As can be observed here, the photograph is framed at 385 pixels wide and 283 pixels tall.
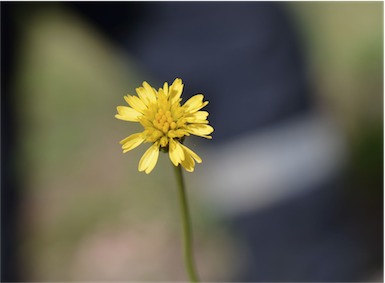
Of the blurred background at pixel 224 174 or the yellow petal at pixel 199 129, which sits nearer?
the yellow petal at pixel 199 129

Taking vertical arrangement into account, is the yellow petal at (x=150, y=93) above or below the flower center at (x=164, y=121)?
above

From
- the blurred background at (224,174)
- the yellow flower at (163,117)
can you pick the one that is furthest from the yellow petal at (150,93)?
the blurred background at (224,174)

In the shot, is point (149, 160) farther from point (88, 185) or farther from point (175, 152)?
point (88, 185)

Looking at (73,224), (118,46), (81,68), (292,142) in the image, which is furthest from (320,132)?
(81,68)

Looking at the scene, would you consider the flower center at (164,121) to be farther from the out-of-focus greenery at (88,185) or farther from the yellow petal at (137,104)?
the out-of-focus greenery at (88,185)

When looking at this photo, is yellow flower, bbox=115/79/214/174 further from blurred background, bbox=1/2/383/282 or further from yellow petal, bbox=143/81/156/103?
blurred background, bbox=1/2/383/282

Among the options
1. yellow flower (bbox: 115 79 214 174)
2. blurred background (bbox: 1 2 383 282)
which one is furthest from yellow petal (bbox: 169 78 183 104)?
blurred background (bbox: 1 2 383 282)
